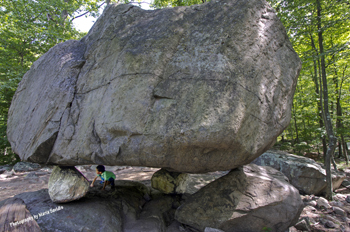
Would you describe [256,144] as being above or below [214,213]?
above

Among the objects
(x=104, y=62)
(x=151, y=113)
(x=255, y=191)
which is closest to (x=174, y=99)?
(x=151, y=113)

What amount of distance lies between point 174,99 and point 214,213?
7.60 feet

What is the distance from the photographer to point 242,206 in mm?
3637

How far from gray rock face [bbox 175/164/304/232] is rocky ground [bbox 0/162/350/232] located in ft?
2.98

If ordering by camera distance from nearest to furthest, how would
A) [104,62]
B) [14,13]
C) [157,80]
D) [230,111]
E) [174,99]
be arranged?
1. [230,111]
2. [174,99]
3. [157,80]
4. [104,62]
5. [14,13]

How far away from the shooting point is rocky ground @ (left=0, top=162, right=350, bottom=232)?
4.41 meters

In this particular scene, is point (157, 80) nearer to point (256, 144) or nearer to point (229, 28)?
point (229, 28)

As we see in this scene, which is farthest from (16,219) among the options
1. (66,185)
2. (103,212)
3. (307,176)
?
(307,176)

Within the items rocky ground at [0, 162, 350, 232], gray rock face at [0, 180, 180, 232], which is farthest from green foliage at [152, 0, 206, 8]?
gray rock face at [0, 180, 180, 232]

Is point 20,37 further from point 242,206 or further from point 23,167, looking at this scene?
point 242,206

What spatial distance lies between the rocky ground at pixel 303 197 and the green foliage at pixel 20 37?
1.89 meters

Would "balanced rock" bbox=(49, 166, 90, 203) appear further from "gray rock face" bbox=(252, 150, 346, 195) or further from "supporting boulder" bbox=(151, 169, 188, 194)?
"gray rock face" bbox=(252, 150, 346, 195)

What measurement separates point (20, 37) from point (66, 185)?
9351 mm

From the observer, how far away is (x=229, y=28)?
10.2 feet
